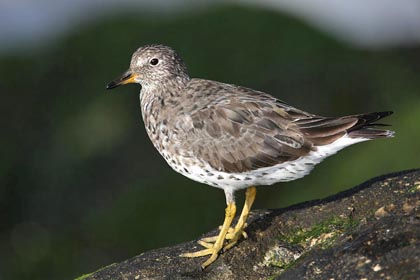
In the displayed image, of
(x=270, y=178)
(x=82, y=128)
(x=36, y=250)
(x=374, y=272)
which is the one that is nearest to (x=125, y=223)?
(x=36, y=250)

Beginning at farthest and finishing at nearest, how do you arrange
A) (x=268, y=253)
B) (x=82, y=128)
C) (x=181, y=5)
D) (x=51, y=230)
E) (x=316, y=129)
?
(x=181, y=5) → (x=82, y=128) → (x=51, y=230) → (x=316, y=129) → (x=268, y=253)

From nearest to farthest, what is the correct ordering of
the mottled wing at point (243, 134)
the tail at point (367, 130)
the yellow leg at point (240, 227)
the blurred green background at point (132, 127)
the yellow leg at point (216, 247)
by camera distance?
the yellow leg at point (216, 247), the tail at point (367, 130), the yellow leg at point (240, 227), the mottled wing at point (243, 134), the blurred green background at point (132, 127)

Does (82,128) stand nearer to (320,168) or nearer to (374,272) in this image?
(320,168)

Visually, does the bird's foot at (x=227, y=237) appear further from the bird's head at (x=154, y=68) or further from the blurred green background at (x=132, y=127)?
the blurred green background at (x=132, y=127)

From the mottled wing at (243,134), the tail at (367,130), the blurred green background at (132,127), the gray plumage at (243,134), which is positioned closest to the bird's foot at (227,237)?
the gray plumage at (243,134)

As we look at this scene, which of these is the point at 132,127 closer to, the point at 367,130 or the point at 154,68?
the point at 154,68

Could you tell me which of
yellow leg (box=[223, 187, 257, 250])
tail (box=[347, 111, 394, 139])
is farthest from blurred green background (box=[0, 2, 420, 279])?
tail (box=[347, 111, 394, 139])
